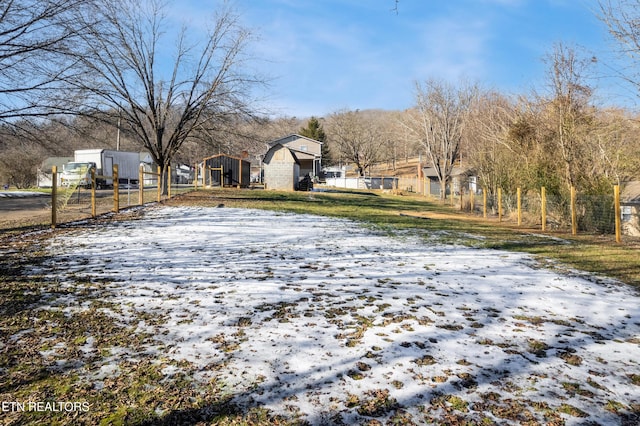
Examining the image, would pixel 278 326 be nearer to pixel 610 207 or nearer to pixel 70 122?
pixel 70 122

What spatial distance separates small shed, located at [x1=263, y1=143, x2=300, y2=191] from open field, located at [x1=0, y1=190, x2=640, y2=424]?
24.0 meters

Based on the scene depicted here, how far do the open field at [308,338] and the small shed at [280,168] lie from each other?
24.0 meters

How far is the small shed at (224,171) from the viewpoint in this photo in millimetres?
30844

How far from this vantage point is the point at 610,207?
40.4 feet

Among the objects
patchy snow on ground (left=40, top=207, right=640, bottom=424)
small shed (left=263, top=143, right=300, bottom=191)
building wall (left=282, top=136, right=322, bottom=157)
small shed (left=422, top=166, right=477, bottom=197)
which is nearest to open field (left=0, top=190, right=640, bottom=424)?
patchy snow on ground (left=40, top=207, right=640, bottom=424)

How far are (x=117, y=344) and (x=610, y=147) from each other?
645 inches

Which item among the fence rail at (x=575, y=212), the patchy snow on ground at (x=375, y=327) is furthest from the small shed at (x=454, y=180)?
the patchy snow on ground at (x=375, y=327)

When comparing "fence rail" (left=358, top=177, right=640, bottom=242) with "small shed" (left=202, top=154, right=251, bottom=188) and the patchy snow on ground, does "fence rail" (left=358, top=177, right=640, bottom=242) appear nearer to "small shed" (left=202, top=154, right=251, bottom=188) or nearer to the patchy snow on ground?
the patchy snow on ground

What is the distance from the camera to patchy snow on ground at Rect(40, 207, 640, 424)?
2.78 m

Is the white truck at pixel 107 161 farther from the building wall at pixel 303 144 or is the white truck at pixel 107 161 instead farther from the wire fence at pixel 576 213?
the wire fence at pixel 576 213

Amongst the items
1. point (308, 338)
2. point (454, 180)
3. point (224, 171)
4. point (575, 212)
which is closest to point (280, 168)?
point (224, 171)

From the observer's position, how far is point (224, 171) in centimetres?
3166

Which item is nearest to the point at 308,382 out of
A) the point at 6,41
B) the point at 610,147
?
the point at 6,41

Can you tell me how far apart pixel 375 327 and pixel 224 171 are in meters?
29.4
